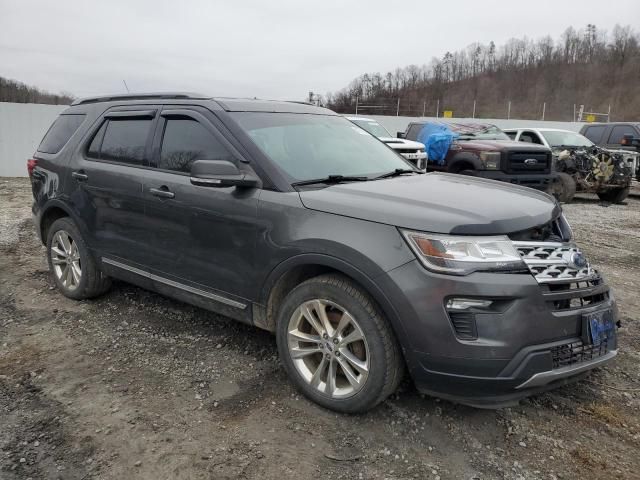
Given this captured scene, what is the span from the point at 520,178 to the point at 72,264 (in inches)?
318

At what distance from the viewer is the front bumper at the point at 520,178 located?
9945mm

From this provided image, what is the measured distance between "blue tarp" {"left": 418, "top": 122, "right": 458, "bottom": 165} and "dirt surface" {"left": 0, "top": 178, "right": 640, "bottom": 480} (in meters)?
7.46

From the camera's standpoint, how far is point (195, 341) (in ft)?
13.3

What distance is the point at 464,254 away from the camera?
2.64m

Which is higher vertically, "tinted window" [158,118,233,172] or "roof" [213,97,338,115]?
"roof" [213,97,338,115]

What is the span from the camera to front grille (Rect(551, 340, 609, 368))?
105 inches

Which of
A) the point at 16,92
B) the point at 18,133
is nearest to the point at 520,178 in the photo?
the point at 18,133

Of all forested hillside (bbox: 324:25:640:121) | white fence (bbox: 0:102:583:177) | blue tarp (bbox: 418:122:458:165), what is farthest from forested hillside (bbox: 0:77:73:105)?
forested hillside (bbox: 324:25:640:121)

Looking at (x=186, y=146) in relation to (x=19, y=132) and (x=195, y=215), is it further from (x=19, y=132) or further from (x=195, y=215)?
(x=19, y=132)

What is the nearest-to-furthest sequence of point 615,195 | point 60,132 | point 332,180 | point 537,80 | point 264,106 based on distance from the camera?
point 332,180 < point 264,106 < point 60,132 < point 615,195 < point 537,80

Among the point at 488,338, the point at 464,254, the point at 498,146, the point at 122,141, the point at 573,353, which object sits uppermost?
the point at 122,141

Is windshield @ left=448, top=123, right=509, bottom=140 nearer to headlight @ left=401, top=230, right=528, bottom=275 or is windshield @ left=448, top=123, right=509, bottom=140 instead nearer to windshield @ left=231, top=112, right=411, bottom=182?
windshield @ left=231, top=112, right=411, bottom=182

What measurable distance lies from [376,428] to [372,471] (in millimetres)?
366

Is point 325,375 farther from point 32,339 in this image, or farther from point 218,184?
point 32,339
